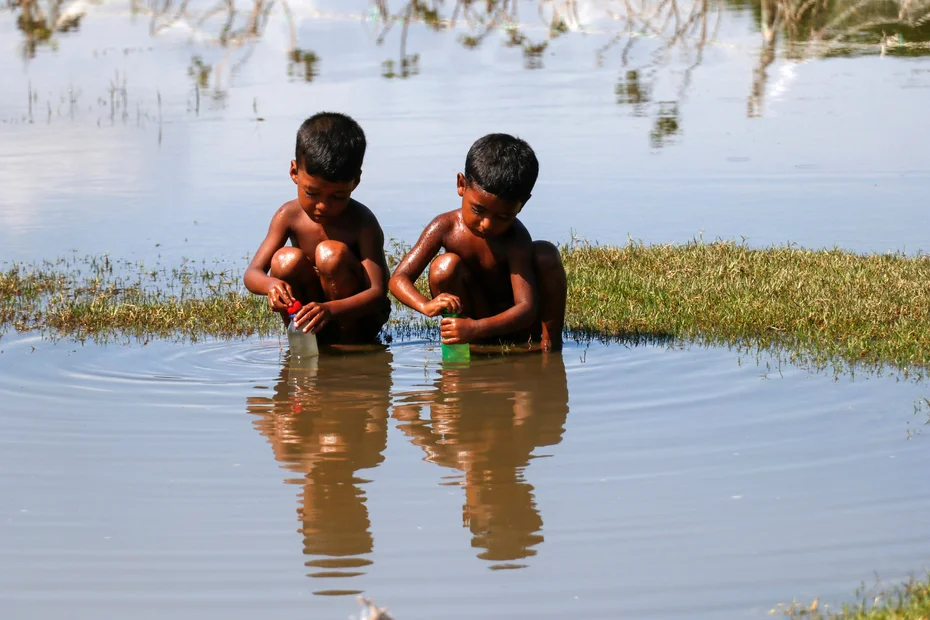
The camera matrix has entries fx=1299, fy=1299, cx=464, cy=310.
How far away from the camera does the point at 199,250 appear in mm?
8922

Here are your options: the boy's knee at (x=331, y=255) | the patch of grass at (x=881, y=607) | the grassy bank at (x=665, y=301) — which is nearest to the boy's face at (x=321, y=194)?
the boy's knee at (x=331, y=255)

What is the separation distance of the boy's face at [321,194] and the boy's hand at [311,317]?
19.8 inches

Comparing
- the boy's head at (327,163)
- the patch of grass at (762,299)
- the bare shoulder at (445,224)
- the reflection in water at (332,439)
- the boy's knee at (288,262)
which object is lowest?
the reflection in water at (332,439)

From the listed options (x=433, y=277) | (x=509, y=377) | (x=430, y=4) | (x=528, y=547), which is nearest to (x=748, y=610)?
(x=528, y=547)

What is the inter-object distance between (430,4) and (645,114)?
363 inches

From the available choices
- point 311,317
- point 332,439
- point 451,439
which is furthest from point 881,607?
point 311,317

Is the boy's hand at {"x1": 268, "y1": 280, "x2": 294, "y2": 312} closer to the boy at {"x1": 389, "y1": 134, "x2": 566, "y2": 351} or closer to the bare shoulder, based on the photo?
the boy at {"x1": 389, "y1": 134, "x2": 566, "y2": 351}

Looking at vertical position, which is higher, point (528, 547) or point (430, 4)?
point (430, 4)

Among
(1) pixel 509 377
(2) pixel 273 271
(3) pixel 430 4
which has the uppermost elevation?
(3) pixel 430 4

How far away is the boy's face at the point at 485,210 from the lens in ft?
20.0

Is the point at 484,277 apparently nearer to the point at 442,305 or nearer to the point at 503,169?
the point at 442,305

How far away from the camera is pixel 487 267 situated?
6488 millimetres

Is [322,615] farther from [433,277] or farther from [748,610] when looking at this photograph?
[433,277]

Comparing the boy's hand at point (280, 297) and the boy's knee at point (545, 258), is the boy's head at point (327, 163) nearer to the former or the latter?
the boy's hand at point (280, 297)
